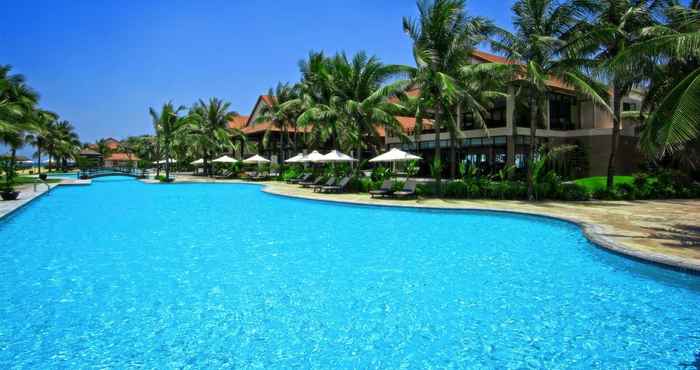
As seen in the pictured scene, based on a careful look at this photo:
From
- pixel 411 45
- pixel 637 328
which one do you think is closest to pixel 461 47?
pixel 411 45

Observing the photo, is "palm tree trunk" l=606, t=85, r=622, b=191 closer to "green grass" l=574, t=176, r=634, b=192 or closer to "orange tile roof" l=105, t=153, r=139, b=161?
"green grass" l=574, t=176, r=634, b=192

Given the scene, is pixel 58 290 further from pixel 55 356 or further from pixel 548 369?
pixel 548 369

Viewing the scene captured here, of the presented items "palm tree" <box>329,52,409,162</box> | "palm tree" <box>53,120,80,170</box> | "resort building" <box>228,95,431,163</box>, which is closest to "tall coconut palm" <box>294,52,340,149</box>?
"palm tree" <box>329,52,409,162</box>

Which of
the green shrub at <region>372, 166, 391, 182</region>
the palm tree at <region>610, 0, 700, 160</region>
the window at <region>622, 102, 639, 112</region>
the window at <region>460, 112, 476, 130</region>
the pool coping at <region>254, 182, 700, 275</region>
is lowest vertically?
the pool coping at <region>254, 182, 700, 275</region>

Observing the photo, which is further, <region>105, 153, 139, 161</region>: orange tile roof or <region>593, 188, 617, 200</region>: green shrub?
<region>105, 153, 139, 161</region>: orange tile roof

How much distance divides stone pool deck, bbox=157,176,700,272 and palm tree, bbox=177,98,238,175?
25.1 metres

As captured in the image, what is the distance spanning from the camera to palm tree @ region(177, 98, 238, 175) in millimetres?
39031

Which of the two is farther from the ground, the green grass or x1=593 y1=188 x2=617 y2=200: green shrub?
the green grass

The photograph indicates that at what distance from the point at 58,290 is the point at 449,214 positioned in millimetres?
10800

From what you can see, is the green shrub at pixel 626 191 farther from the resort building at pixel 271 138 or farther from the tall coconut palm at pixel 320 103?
the resort building at pixel 271 138

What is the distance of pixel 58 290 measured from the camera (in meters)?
6.20

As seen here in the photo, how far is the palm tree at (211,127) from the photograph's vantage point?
39031 millimetres

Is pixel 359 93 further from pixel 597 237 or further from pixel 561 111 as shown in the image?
pixel 597 237

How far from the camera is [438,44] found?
1688cm
